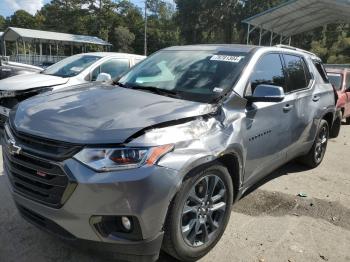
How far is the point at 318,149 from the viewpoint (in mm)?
6305

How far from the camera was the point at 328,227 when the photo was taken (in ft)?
14.1

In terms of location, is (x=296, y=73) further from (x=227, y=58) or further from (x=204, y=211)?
(x=204, y=211)

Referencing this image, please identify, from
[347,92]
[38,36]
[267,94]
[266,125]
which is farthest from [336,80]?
[38,36]

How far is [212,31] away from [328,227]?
56097 mm

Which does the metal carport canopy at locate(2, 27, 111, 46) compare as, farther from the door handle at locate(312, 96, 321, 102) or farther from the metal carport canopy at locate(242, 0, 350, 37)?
the door handle at locate(312, 96, 321, 102)

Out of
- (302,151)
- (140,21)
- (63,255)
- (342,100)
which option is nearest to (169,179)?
(63,255)

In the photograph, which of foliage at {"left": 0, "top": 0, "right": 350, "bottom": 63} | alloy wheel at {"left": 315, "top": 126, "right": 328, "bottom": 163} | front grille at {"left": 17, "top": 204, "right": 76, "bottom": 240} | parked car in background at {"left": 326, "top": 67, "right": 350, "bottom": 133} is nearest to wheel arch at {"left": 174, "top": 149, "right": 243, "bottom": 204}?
front grille at {"left": 17, "top": 204, "right": 76, "bottom": 240}

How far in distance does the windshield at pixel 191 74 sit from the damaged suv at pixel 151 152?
1cm

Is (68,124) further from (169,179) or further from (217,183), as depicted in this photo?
(217,183)

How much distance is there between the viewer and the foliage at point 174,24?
5331 cm

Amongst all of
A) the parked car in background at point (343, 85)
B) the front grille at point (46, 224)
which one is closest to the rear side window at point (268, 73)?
the front grille at point (46, 224)

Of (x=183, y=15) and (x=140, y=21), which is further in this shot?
(x=140, y=21)

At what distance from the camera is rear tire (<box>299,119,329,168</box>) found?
607 centimetres

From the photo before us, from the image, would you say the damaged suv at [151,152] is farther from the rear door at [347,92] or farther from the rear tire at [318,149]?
the rear door at [347,92]
